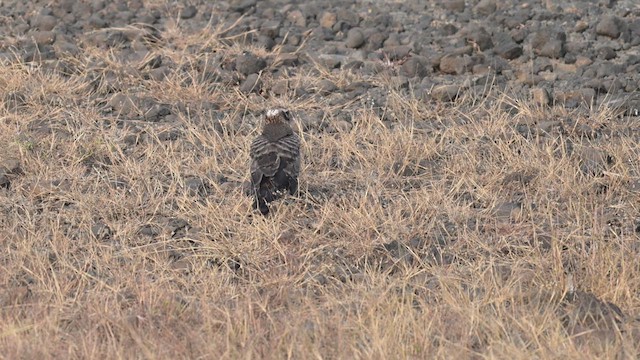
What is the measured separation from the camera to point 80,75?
9.15 metres

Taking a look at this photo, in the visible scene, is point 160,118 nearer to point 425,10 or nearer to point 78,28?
point 78,28

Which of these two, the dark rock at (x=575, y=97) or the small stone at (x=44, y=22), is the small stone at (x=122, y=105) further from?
the dark rock at (x=575, y=97)

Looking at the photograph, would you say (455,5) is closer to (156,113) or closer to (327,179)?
(156,113)

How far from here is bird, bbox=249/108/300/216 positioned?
6758 millimetres

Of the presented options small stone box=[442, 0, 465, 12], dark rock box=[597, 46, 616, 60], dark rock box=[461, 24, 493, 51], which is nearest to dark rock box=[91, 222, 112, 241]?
dark rock box=[461, 24, 493, 51]

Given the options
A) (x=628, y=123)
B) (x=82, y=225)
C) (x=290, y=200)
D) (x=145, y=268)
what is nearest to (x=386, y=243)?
(x=290, y=200)

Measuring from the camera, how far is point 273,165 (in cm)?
682

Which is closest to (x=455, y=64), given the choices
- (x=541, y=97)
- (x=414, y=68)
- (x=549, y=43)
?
(x=414, y=68)

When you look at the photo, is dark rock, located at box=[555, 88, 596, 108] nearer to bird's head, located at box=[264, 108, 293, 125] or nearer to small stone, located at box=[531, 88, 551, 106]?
small stone, located at box=[531, 88, 551, 106]

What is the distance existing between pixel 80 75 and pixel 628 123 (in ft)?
13.6

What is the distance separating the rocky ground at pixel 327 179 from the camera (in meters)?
5.25

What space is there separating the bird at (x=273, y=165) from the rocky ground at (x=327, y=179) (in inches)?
5.6

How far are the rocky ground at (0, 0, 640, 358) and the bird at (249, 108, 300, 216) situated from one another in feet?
0.46

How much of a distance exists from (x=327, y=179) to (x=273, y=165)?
0.74 meters
